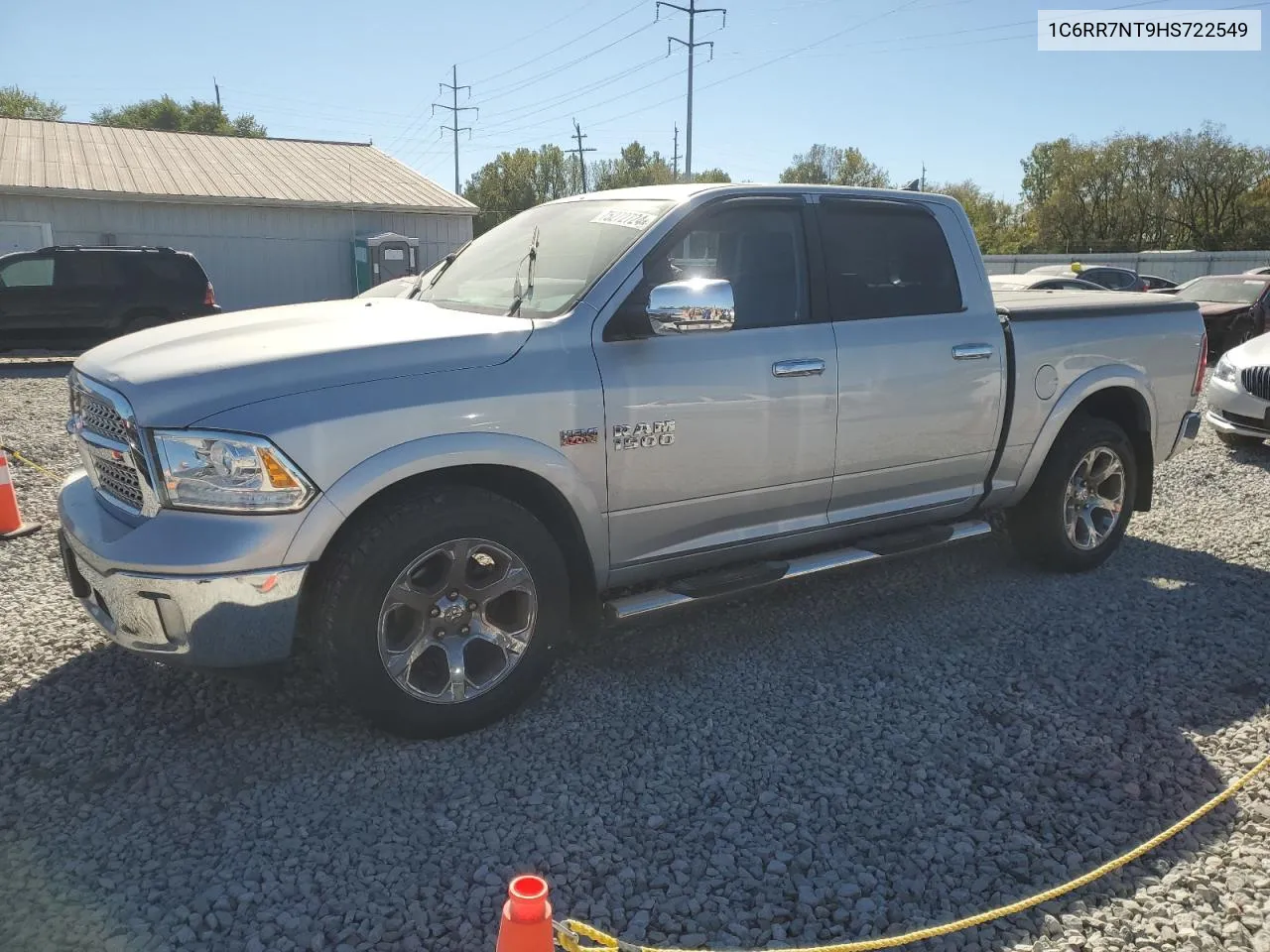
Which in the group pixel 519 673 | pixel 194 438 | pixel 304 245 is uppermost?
pixel 304 245

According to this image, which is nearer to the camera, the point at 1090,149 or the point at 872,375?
the point at 872,375

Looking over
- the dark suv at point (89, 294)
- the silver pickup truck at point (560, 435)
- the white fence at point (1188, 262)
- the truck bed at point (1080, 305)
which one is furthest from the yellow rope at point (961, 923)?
the white fence at point (1188, 262)

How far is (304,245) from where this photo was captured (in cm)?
2202

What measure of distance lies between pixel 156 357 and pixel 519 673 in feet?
5.44

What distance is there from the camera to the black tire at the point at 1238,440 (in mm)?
8523

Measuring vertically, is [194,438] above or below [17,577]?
above

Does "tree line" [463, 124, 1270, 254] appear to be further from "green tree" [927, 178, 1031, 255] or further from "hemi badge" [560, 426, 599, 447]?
"hemi badge" [560, 426, 599, 447]

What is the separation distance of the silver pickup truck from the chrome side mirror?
11 millimetres

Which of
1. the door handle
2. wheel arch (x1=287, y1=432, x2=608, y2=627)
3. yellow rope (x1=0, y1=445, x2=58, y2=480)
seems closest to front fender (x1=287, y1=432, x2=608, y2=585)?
wheel arch (x1=287, y1=432, x2=608, y2=627)

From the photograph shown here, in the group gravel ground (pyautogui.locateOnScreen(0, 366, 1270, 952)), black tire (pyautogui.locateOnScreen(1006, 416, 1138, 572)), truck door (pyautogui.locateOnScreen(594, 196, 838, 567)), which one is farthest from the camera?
black tire (pyautogui.locateOnScreen(1006, 416, 1138, 572))

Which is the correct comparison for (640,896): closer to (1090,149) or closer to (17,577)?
(17,577)

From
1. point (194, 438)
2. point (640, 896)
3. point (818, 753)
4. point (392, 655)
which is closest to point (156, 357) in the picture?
point (194, 438)

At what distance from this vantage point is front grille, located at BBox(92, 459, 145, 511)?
3.07 meters

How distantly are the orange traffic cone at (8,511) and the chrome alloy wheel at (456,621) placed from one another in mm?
→ 3540
